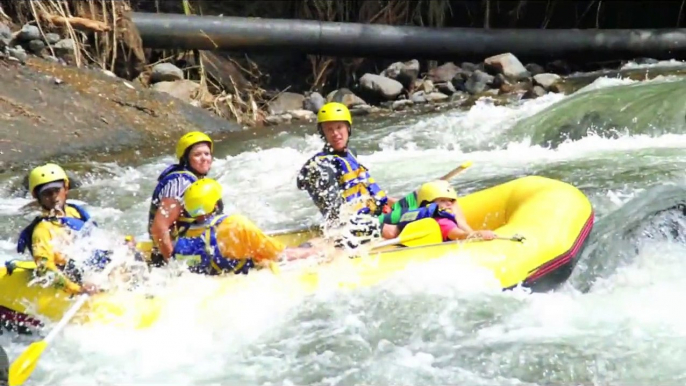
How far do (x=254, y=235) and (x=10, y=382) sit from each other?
133cm

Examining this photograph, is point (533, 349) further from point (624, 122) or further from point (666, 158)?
point (624, 122)

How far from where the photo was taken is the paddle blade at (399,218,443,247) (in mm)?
4617

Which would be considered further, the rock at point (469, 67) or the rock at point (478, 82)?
the rock at point (469, 67)

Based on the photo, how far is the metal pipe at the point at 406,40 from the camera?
10133 mm

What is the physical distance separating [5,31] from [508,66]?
6001mm

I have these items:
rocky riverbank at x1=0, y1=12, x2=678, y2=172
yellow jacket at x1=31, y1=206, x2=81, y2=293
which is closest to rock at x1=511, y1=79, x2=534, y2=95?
rocky riverbank at x1=0, y1=12, x2=678, y2=172

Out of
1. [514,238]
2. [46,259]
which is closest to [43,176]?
[46,259]

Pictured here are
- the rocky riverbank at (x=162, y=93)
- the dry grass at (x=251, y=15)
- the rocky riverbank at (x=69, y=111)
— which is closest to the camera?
→ the rocky riverbank at (x=69, y=111)

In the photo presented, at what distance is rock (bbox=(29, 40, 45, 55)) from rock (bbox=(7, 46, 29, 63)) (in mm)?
129

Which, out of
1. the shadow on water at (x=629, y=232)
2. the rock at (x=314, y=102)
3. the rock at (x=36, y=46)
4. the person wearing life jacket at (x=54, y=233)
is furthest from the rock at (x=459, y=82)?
the person wearing life jacket at (x=54, y=233)

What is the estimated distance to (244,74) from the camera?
457 inches

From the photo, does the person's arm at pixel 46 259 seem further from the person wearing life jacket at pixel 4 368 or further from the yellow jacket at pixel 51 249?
the person wearing life jacket at pixel 4 368

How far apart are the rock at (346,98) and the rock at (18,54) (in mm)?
3780

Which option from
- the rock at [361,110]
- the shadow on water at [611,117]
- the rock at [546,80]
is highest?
the shadow on water at [611,117]
